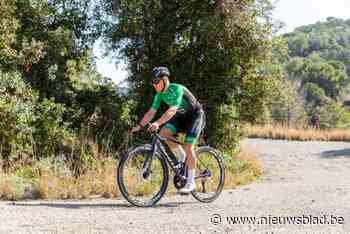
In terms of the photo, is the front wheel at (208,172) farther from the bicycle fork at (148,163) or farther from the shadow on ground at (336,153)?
the shadow on ground at (336,153)

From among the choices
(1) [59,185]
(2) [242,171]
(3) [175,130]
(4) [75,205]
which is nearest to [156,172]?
(3) [175,130]

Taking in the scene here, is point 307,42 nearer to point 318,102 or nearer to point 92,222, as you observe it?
point 318,102

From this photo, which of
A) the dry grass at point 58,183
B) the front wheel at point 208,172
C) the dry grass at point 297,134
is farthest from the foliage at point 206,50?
the dry grass at point 297,134

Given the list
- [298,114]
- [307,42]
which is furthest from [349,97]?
[307,42]

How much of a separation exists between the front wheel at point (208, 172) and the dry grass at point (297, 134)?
15079mm

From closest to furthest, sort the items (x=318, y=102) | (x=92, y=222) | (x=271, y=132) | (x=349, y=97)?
(x=92, y=222) → (x=271, y=132) → (x=318, y=102) → (x=349, y=97)

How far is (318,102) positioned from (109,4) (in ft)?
127

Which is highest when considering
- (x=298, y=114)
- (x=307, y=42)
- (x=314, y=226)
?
(x=307, y=42)

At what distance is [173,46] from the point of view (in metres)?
13.2

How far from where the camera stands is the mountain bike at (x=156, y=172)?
779cm

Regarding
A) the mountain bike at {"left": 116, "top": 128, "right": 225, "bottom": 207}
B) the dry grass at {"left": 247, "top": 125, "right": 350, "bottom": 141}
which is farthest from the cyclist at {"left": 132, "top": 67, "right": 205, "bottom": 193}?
the dry grass at {"left": 247, "top": 125, "right": 350, "bottom": 141}

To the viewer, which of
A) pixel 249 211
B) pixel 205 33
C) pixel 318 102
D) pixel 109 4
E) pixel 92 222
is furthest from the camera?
pixel 318 102

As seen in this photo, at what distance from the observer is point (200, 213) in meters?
7.39

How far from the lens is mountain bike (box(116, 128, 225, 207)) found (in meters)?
7.79
